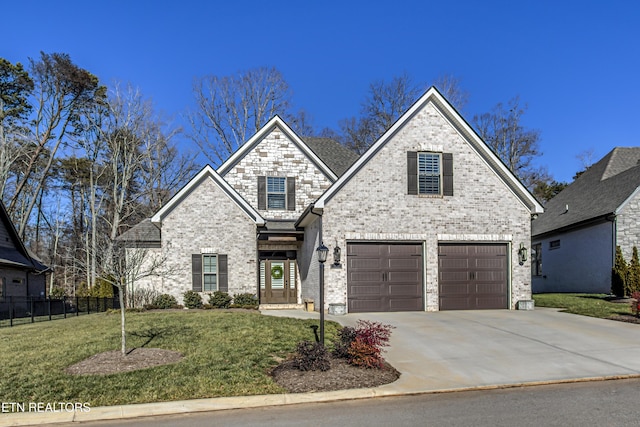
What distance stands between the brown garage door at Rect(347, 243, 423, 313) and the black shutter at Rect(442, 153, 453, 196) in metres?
2.20

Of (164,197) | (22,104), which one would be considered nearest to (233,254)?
(164,197)

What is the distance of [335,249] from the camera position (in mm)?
15578

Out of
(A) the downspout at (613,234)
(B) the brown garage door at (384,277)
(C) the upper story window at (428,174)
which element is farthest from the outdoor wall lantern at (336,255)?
(A) the downspout at (613,234)

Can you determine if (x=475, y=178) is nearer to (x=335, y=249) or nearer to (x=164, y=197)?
(x=335, y=249)

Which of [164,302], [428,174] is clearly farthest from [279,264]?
[428,174]

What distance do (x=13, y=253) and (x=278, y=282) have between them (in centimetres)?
1428

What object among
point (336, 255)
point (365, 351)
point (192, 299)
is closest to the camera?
point (365, 351)

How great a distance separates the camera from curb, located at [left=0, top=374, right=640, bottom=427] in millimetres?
5949

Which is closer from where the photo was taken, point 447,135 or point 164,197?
point 447,135

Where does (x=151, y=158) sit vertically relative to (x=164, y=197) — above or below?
above

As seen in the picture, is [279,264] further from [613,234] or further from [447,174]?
[613,234]

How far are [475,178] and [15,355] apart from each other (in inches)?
569

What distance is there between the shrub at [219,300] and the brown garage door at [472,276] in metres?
8.02

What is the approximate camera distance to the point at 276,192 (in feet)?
69.9
